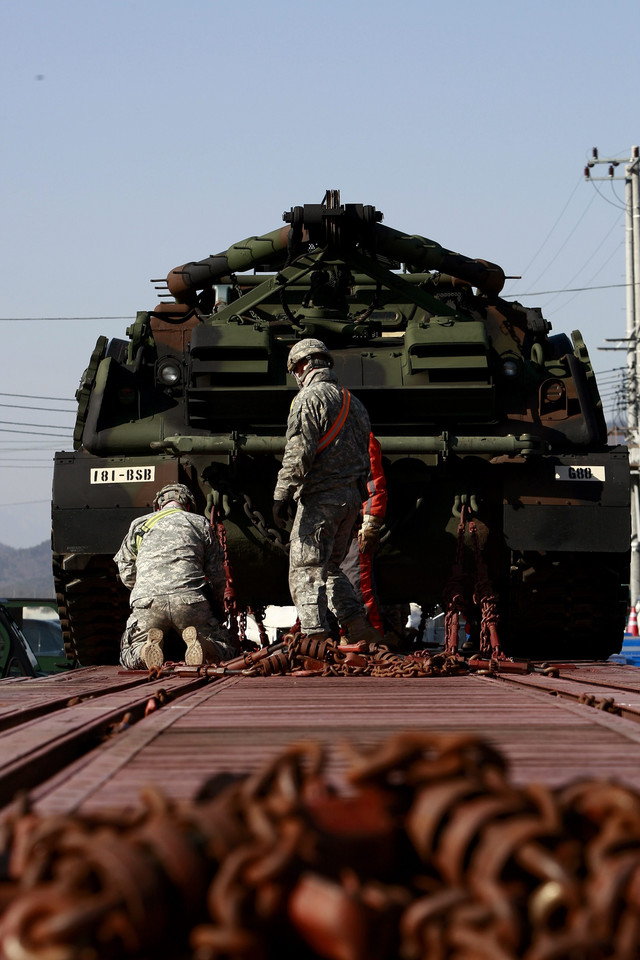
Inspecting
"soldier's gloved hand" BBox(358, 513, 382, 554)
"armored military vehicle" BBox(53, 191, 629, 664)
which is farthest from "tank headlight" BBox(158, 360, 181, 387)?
"soldier's gloved hand" BBox(358, 513, 382, 554)

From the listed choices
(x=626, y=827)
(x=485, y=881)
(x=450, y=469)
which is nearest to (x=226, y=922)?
(x=485, y=881)

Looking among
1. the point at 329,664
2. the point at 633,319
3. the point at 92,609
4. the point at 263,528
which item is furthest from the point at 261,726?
the point at 633,319

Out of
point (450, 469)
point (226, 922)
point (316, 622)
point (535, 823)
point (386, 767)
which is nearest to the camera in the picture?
point (226, 922)

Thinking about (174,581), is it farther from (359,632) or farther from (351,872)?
(351,872)

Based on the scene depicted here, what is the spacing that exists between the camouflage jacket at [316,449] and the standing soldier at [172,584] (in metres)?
0.81

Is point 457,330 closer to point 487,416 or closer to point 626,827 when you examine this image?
point 487,416

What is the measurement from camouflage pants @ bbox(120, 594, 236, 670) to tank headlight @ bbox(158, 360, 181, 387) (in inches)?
88.0

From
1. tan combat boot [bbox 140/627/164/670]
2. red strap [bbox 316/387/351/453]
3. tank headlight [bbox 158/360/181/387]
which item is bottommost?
tan combat boot [bbox 140/627/164/670]

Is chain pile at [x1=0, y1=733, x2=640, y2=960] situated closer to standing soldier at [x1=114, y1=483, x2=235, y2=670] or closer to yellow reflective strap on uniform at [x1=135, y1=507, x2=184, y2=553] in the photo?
standing soldier at [x1=114, y1=483, x2=235, y2=670]

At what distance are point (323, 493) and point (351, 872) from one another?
578cm

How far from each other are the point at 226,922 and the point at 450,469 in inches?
294

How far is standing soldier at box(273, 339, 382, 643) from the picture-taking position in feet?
24.2

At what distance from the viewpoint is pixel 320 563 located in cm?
741

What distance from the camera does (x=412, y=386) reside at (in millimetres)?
9117
